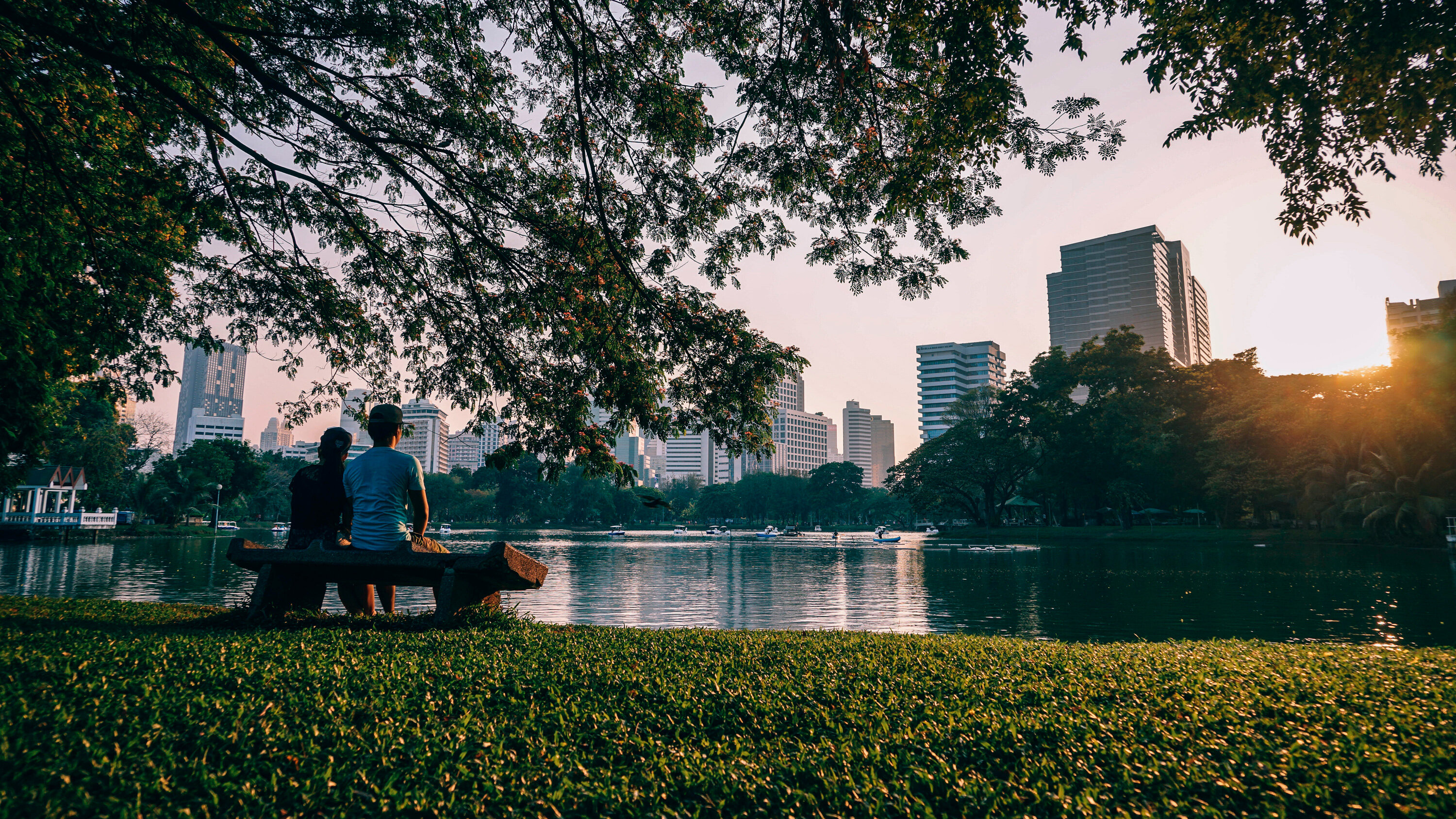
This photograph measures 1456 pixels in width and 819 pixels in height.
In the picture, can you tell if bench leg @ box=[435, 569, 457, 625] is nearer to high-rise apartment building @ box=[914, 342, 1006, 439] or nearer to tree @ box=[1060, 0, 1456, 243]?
tree @ box=[1060, 0, 1456, 243]

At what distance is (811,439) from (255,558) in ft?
622

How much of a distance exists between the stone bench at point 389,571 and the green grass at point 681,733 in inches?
25.4

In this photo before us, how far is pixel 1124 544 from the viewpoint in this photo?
41.5 metres

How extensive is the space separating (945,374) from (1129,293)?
152 ft

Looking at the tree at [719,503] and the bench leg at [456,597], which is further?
the tree at [719,503]

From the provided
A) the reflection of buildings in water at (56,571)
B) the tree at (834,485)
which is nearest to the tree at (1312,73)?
the reflection of buildings in water at (56,571)

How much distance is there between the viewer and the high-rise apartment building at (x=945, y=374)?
145625mm

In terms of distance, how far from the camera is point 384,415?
575cm

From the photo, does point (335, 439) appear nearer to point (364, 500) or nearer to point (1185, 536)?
point (364, 500)

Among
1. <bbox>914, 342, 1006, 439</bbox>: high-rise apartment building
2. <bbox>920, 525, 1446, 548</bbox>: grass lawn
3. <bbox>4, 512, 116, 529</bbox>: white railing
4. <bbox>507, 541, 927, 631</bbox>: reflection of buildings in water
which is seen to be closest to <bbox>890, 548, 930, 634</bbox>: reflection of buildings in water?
<bbox>507, 541, 927, 631</bbox>: reflection of buildings in water

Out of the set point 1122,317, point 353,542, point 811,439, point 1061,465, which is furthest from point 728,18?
point 811,439

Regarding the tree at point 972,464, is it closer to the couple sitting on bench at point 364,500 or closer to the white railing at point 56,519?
the couple sitting on bench at point 364,500

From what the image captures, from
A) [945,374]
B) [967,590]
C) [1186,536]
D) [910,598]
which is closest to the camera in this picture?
[910,598]

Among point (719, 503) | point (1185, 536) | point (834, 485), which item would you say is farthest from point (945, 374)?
point (1185, 536)
